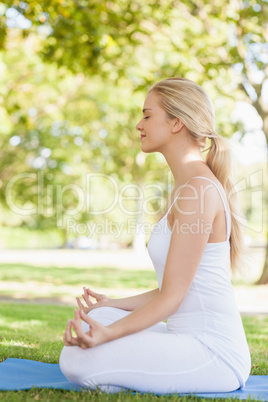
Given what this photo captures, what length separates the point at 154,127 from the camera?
10.2ft

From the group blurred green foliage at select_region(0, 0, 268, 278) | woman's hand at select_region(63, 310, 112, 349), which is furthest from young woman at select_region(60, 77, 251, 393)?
blurred green foliage at select_region(0, 0, 268, 278)

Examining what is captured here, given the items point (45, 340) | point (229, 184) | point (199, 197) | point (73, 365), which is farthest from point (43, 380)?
point (45, 340)

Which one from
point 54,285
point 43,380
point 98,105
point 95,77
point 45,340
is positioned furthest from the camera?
point 98,105

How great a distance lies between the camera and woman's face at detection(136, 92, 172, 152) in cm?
307

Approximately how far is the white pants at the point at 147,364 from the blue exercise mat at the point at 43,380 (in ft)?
0.44

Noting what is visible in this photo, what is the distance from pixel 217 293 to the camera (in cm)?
286

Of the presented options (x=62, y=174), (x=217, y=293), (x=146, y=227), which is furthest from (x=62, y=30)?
(x=146, y=227)

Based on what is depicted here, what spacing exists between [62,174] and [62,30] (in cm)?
1889

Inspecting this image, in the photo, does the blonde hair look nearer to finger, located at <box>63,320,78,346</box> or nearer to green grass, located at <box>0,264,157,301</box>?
finger, located at <box>63,320,78,346</box>

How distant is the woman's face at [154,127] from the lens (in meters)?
3.07

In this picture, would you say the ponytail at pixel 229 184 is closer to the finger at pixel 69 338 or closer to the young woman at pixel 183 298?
Result: the young woman at pixel 183 298

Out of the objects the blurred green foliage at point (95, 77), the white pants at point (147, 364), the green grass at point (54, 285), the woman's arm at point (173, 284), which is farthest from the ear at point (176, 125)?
the green grass at point (54, 285)

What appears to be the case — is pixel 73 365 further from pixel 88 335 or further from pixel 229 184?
pixel 229 184

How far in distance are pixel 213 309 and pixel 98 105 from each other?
20639 mm
